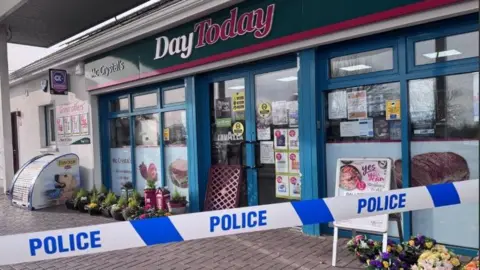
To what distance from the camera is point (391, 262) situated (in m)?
3.32

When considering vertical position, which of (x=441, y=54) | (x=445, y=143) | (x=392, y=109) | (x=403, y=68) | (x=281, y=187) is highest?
(x=441, y=54)

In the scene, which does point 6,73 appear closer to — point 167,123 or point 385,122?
point 167,123

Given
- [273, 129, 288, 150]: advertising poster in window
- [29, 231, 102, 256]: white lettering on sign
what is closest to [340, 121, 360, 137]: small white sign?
[273, 129, 288, 150]: advertising poster in window

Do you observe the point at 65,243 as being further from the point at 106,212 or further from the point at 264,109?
the point at 106,212

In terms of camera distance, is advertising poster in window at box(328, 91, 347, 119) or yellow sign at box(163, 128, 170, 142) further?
yellow sign at box(163, 128, 170, 142)

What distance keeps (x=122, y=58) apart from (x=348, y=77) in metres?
Result: 4.74

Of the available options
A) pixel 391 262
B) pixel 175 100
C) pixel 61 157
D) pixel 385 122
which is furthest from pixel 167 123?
pixel 391 262

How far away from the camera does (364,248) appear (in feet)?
12.1

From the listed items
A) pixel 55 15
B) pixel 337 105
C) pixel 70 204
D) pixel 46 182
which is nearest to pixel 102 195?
pixel 70 204

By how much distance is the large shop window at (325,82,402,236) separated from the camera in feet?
14.3

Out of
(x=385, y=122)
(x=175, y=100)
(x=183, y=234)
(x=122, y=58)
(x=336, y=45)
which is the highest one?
(x=122, y=58)

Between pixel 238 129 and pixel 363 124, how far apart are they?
6.77 ft

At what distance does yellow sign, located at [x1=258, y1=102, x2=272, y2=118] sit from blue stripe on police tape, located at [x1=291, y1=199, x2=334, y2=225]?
321 centimetres

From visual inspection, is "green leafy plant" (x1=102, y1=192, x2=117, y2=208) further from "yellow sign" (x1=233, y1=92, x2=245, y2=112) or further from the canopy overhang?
the canopy overhang
